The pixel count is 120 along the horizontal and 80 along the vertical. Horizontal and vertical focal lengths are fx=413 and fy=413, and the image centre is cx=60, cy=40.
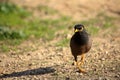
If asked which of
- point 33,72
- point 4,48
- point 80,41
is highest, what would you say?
point 80,41

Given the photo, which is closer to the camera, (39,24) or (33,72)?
(33,72)

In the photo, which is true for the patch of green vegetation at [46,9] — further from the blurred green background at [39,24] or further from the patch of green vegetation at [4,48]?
the patch of green vegetation at [4,48]

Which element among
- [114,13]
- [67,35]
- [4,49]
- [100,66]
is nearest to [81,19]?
[114,13]

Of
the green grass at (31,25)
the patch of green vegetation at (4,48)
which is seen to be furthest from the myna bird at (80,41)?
the patch of green vegetation at (4,48)

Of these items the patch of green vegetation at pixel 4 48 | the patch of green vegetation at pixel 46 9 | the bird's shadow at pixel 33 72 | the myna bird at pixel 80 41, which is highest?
the patch of green vegetation at pixel 46 9

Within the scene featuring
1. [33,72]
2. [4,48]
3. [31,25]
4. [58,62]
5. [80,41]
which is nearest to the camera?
[80,41]

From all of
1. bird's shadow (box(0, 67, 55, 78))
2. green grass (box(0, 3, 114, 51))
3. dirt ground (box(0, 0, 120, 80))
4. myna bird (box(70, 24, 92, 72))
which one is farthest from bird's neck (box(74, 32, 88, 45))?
green grass (box(0, 3, 114, 51))

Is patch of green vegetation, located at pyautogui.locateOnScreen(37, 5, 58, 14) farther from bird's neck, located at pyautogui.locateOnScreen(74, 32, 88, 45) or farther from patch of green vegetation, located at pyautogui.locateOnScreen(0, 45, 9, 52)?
bird's neck, located at pyautogui.locateOnScreen(74, 32, 88, 45)

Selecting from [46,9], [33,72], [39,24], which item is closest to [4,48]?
[33,72]

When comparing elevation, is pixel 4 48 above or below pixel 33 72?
above

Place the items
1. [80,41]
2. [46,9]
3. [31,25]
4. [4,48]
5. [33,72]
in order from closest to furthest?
1. [80,41]
2. [33,72]
3. [4,48]
4. [31,25]
5. [46,9]

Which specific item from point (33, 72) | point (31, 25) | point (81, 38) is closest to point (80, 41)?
point (81, 38)

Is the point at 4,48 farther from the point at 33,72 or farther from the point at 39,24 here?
the point at 39,24

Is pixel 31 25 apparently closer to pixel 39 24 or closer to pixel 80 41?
pixel 39 24
